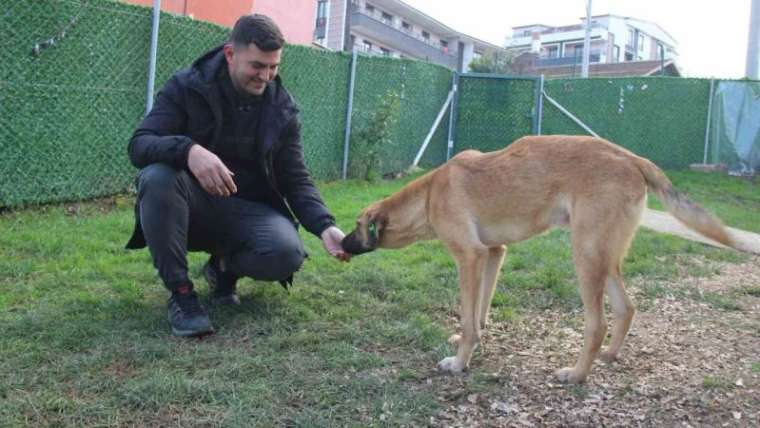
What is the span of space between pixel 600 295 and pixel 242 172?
223cm

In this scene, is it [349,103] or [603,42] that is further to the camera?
[603,42]

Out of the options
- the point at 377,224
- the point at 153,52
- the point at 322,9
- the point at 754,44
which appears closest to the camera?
the point at 377,224

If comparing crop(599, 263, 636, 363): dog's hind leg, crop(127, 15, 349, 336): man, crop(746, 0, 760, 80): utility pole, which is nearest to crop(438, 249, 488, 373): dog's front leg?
crop(599, 263, 636, 363): dog's hind leg

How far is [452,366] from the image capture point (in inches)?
128

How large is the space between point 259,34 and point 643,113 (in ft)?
38.7

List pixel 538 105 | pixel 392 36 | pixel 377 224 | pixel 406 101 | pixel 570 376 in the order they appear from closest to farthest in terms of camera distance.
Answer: pixel 570 376, pixel 377 224, pixel 406 101, pixel 538 105, pixel 392 36

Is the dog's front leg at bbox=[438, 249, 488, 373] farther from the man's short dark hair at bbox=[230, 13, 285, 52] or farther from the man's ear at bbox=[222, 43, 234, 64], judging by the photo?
the man's ear at bbox=[222, 43, 234, 64]

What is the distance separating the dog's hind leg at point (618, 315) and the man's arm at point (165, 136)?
93.6 inches

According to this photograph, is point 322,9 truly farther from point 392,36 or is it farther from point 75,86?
point 75,86

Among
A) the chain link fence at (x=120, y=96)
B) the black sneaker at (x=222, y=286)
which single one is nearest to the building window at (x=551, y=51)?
the chain link fence at (x=120, y=96)

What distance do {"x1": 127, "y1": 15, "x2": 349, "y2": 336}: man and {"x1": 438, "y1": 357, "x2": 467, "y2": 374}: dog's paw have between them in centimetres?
101

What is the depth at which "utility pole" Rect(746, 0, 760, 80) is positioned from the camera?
15477mm

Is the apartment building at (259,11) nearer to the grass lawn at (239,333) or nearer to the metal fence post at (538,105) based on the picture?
the metal fence post at (538,105)

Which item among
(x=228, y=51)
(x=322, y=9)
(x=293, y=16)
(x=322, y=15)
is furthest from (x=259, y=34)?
(x=322, y=9)
